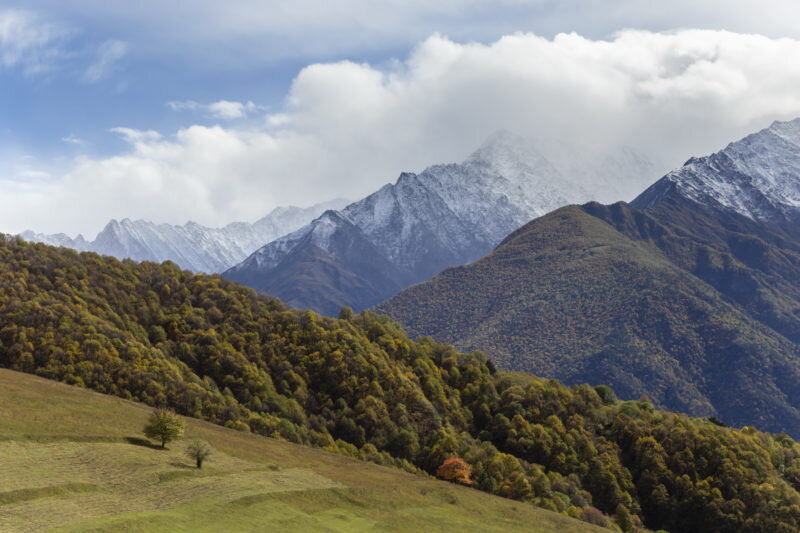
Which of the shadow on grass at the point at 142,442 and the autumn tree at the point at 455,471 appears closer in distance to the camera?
the shadow on grass at the point at 142,442

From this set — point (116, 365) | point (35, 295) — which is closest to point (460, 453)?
point (116, 365)

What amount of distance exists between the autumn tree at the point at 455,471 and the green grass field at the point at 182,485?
21650 millimetres

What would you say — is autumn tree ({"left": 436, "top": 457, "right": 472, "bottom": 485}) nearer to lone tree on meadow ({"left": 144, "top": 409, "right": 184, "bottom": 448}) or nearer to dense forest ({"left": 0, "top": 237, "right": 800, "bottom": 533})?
dense forest ({"left": 0, "top": 237, "right": 800, "bottom": 533})

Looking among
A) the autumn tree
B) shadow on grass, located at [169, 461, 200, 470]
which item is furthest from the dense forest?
shadow on grass, located at [169, 461, 200, 470]

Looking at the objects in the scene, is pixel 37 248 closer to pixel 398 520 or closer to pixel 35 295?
pixel 35 295

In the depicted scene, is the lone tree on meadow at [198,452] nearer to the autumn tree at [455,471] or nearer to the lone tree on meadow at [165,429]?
the lone tree on meadow at [165,429]

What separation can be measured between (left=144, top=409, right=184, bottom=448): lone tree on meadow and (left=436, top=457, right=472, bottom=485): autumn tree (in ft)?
201

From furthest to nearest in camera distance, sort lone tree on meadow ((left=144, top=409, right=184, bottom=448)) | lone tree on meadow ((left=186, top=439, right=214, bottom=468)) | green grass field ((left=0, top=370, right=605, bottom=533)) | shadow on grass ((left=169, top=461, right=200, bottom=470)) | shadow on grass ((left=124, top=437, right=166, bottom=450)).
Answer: lone tree on meadow ((left=144, top=409, right=184, bottom=448)), shadow on grass ((left=124, top=437, right=166, bottom=450)), lone tree on meadow ((left=186, top=439, right=214, bottom=468)), shadow on grass ((left=169, top=461, right=200, bottom=470)), green grass field ((left=0, top=370, right=605, bottom=533))

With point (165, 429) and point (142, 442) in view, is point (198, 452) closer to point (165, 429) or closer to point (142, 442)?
point (165, 429)

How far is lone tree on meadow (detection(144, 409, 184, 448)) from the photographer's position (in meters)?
87.8

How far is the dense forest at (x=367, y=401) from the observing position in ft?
431

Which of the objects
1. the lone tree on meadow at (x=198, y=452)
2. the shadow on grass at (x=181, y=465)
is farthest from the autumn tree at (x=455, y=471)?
the shadow on grass at (x=181, y=465)

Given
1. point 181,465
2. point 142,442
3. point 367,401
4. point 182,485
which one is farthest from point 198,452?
point 367,401

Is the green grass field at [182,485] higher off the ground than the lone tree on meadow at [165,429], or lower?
lower
